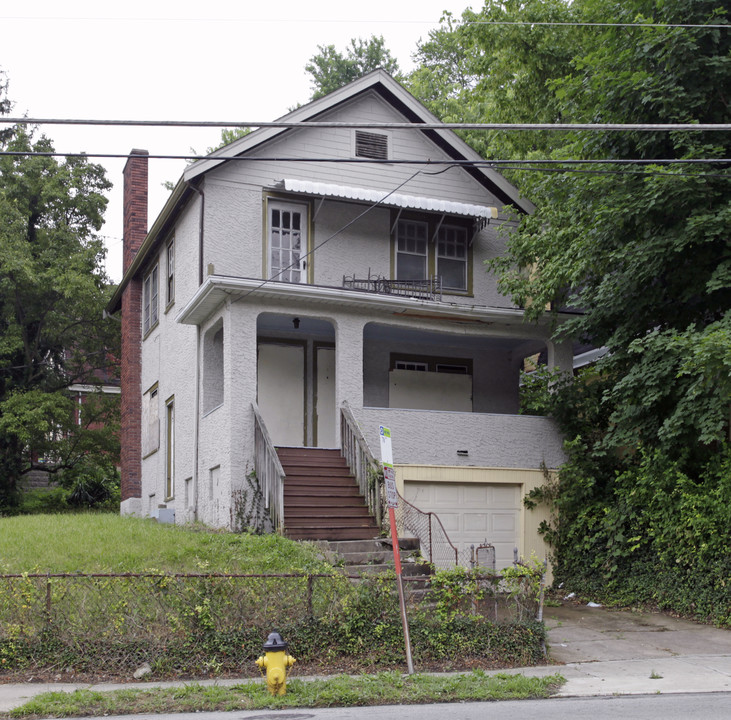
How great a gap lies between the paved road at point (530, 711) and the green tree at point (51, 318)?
59.0 ft

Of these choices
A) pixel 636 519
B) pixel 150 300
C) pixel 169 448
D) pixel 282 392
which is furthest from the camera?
pixel 150 300

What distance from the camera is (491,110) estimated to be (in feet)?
69.6

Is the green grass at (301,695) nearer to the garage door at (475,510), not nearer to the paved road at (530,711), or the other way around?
the paved road at (530,711)

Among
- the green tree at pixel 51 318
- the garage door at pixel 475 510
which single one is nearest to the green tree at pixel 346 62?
the green tree at pixel 51 318

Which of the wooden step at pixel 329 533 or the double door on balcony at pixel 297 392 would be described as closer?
the wooden step at pixel 329 533

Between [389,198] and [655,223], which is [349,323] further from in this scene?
[655,223]

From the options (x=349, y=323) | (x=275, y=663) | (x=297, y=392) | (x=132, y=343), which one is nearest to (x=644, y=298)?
(x=349, y=323)

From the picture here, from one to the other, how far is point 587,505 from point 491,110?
9.84 m

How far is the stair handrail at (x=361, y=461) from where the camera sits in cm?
1447

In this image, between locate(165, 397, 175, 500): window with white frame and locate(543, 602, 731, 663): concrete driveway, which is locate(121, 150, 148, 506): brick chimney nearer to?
locate(165, 397, 175, 500): window with white frame

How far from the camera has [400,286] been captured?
1852cm

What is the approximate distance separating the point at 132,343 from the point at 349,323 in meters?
9.65

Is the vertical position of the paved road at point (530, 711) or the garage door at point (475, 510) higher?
the garage door at point (475, 510)

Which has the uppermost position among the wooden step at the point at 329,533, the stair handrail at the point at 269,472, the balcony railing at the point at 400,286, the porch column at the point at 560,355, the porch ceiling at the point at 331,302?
the balcony railing at the point at 400,286
